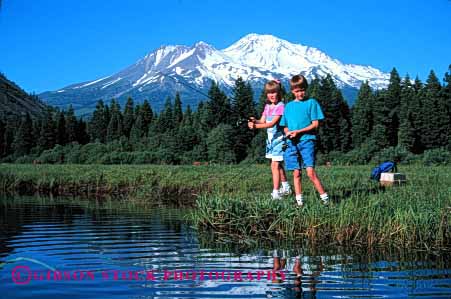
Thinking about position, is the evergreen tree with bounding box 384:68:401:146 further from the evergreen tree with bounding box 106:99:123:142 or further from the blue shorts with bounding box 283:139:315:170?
the blue shorts with bounding box 283:139:315:170

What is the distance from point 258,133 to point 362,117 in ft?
40.2

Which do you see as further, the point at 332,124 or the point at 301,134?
the point at 332,124

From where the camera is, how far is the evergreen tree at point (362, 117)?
6094 cm

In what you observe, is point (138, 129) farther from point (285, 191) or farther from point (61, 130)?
point (285, 191)

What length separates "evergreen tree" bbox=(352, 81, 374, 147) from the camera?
60.9 meters

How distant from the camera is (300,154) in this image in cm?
787

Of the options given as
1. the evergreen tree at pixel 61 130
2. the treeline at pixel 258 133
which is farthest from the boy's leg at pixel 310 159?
the evergreen tree at pixel 61 130

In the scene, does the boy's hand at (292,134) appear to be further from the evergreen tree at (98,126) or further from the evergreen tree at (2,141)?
the evergreen tree at (98,126)

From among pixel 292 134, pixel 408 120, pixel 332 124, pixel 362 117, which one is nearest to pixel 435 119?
pixel 408 120

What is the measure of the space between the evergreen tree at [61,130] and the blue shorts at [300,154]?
239 ft

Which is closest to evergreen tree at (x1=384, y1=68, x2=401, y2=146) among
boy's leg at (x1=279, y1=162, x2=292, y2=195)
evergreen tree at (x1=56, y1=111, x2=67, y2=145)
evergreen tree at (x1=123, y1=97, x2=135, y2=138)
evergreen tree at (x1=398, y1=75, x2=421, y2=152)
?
evergreen tree at (x1=398, y1=75, x2=421, y2=152)

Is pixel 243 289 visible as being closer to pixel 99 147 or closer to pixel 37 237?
pixel 37 237

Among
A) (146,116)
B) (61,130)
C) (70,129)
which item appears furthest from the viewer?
(146,116)

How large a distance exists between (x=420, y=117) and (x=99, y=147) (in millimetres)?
34829
